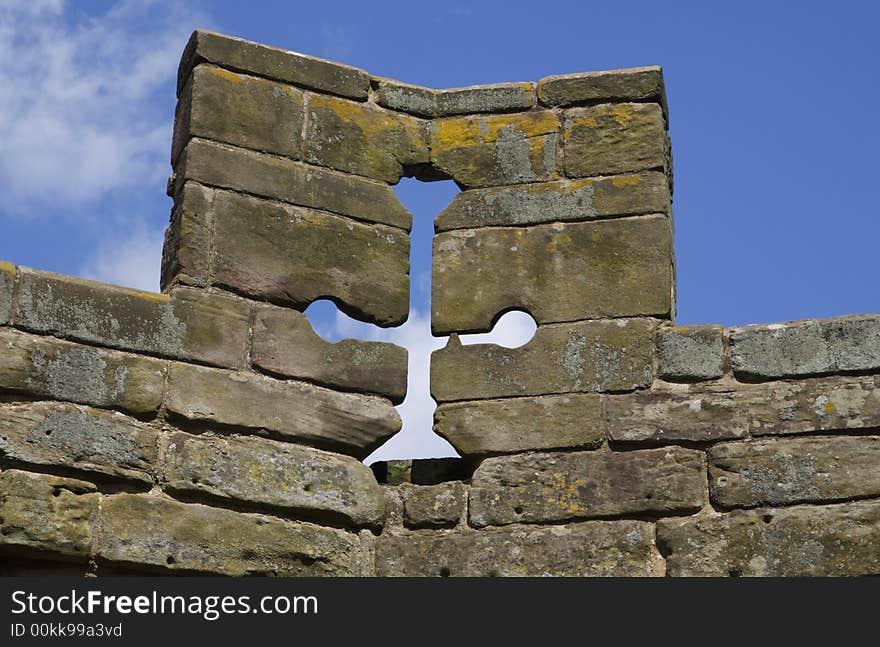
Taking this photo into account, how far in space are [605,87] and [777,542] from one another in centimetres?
221

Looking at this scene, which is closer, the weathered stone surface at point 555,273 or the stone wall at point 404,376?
the stone wall at point 404,376

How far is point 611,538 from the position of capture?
6.40 meters

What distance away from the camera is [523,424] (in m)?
6.66

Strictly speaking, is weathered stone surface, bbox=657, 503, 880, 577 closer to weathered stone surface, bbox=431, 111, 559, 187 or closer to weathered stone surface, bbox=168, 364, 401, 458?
weathered stone surface, bbox=168, 364, 401, 458

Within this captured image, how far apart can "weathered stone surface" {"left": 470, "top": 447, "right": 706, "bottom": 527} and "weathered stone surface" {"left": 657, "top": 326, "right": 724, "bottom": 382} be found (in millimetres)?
325

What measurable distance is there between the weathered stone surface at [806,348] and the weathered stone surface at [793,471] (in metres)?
0.30

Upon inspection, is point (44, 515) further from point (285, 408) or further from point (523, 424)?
point (523, 424)

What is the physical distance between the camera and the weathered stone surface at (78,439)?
6.00 m

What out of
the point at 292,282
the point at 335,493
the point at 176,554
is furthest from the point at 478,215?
the point at 176,554

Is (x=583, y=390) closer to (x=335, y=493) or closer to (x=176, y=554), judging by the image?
(x=335, y=493)

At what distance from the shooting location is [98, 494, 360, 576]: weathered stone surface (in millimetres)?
6090

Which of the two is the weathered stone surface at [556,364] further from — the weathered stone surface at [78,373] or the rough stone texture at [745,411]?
the weathered stone surface at [78,373]

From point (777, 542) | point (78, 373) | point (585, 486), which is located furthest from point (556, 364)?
point (78, 373)

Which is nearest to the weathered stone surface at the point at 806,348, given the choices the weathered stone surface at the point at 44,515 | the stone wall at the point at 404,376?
the stone wall at the point at 404,376
